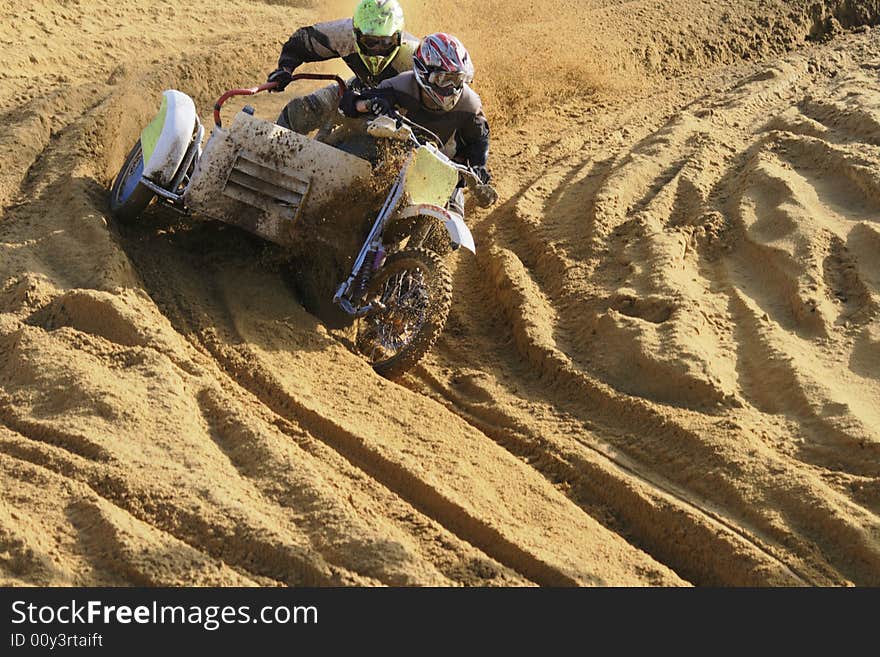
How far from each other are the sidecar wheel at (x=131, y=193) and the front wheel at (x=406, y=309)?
1704 millimetres

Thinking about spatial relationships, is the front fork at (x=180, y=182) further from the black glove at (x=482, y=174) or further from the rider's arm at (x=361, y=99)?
the black glove at (x=482, y=174)

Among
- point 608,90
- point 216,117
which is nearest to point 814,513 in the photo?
point 216,117

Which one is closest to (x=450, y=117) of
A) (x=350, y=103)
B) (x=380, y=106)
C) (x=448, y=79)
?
(x=448, y=79)

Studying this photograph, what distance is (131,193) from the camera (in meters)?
7.50

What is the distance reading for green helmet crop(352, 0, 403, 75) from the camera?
8016mm

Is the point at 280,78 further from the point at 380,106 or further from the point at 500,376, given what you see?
the point at 500,376

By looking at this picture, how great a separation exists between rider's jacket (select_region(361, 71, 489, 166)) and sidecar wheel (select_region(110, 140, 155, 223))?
1.55m


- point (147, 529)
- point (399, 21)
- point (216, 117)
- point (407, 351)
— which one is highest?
point (399, 21)

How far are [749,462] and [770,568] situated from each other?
712mm

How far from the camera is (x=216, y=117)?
290 inches

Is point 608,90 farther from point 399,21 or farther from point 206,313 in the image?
point 206,313

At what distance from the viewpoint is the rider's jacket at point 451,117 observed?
24.5 feet

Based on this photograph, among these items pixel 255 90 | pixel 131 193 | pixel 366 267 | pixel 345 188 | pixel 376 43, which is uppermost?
pixel 376 43

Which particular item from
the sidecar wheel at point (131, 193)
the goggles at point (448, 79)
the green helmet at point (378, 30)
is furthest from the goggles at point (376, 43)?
the sidecar wheel at point (131, 193)
